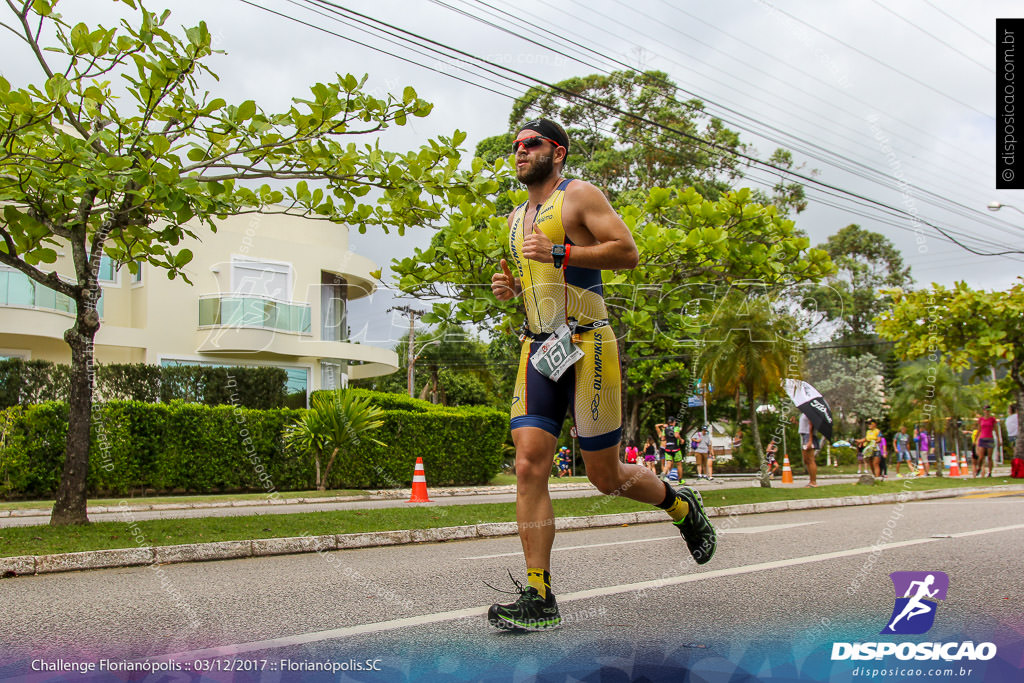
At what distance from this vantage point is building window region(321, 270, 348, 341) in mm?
27688

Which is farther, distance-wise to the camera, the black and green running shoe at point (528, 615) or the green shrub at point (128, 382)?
the green shrub at point (128, 382)

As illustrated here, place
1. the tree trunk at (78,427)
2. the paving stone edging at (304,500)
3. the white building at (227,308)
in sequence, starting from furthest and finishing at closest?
the white building at (227,308), the paving stone edging at (304,500), the tree trunk at (78,427)

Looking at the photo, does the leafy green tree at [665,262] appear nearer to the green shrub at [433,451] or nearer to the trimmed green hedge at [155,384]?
the green shrub at [433,451]

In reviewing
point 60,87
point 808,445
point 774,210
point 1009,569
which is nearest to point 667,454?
point 808,445

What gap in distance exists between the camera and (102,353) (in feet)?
74.4

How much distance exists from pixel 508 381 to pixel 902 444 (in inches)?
732

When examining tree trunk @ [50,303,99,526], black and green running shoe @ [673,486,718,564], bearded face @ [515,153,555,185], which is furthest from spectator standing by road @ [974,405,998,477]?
bearded face @ [515,153,555,185]

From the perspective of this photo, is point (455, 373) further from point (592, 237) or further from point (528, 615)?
point (528, 615)

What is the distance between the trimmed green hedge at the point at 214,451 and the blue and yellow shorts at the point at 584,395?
14.1 meters

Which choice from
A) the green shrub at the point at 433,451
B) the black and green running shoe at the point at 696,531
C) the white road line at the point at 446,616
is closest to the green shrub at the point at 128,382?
the green shrub at the point at 433,451

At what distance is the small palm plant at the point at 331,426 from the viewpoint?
1742 cm

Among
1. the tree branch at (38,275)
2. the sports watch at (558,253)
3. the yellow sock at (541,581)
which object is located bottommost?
the yellow sock at (541,581)

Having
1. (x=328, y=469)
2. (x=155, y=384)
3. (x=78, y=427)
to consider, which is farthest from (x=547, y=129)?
(x=155, y=384)

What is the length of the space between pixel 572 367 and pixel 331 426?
47.4ft
